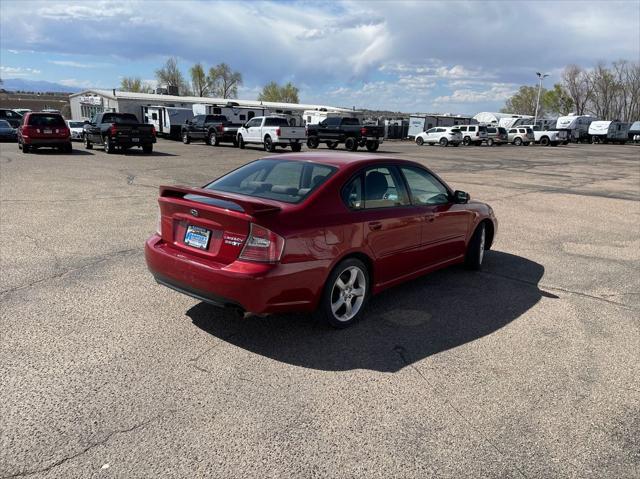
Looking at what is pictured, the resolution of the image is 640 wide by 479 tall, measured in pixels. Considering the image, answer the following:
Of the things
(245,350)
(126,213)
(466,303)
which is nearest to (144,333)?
(245,350)

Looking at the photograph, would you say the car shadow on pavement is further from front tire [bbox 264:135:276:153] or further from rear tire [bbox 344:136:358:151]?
rear tire [bbox 344:136:358:151]

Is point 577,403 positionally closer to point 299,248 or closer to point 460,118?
point 299,248

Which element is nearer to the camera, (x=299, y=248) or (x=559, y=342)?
(x=299, y=248)

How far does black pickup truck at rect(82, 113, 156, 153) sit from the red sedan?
1956 cm

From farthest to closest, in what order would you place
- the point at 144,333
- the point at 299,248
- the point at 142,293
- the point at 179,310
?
the point at 142,293 → the point at 179,310 → the point at 144,333 → the point at 299,248

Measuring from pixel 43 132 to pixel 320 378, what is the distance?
22364mm

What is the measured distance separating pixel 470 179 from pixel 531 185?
2034 mm

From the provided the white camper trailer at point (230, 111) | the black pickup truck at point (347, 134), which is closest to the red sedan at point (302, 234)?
the black pickup truck at point (347, 134)

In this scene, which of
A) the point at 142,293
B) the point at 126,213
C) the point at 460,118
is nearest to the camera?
the point at 142,293

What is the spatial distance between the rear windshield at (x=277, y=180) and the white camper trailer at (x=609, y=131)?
64487 millimetres

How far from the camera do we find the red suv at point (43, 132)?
2150 centimetres

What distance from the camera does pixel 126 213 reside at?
9211 mm

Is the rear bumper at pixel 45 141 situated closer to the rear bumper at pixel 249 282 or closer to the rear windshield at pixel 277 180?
the rear windshield at pixel 277 180

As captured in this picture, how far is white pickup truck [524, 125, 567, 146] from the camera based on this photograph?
49500 millimetres
